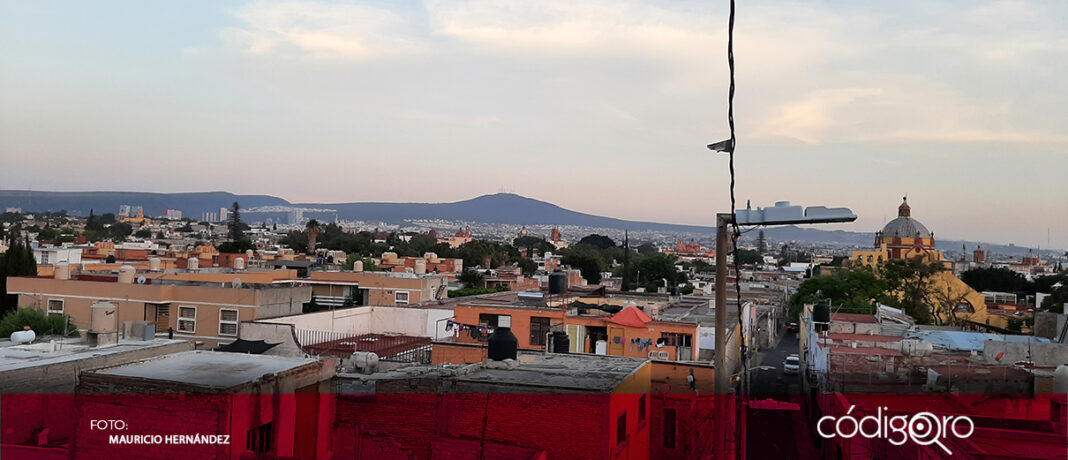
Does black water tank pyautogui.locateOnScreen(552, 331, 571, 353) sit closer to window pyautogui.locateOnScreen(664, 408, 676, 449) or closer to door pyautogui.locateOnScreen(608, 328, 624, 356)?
door pyautogui.locateOnScreen(608, 328, 624, 356)

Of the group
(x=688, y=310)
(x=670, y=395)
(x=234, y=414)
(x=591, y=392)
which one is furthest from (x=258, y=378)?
(x=688, y=310)

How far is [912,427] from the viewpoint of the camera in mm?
10266

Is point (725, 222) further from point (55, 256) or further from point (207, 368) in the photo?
point (55, 256)

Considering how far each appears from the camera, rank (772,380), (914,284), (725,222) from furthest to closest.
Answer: (914,284) → (772,380) → (725,222)

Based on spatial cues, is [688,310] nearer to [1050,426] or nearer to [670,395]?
[670,395]

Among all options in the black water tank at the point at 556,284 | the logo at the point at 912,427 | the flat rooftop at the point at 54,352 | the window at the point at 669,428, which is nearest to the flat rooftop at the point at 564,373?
the window at the point at 669,428

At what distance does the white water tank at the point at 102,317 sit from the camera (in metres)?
12.2

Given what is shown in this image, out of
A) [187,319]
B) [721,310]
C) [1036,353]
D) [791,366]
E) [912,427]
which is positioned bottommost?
[791,366]

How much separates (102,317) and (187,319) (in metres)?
11.9

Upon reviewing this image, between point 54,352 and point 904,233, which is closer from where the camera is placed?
point 54,352

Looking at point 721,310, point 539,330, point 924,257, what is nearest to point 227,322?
point 539,330

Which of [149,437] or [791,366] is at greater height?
[149,437]

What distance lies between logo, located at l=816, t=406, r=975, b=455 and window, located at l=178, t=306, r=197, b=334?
1912 cm

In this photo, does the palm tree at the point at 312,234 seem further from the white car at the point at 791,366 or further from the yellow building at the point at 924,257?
the white car at the point at 791,366
